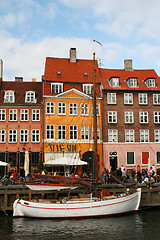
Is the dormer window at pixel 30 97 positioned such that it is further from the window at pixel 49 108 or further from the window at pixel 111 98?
the window at pixel 111 98

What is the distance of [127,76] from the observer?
1703 inches

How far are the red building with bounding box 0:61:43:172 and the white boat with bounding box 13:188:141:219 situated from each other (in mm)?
14016

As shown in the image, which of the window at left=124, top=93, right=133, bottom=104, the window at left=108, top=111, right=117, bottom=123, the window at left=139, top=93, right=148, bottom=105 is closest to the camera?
the window at left=108, top=111, right=117, bottom=123

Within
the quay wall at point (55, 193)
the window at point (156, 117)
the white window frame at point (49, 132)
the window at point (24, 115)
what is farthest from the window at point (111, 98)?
the quay wall at point (55, 193)

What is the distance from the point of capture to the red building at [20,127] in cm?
3738

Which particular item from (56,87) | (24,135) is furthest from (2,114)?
(56,87)

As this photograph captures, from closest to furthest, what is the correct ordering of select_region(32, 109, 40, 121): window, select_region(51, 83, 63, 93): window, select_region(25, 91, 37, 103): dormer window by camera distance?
select_region(51, 83, 63, 93): window
select_region(32, 109, 40, 121): window
select_region(25, 91, 37, 103): dormer window

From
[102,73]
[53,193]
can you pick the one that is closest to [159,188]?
[53,193]

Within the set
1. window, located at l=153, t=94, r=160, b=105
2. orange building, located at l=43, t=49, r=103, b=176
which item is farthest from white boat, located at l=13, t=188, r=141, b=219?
window, located at l=153, t=94, r=160, b=105

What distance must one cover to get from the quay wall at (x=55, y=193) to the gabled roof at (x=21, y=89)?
52.1 feet

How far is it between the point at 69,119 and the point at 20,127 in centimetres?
675

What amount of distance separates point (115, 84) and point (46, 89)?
395 inches

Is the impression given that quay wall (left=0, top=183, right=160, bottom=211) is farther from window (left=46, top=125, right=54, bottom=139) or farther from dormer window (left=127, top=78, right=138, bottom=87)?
dormer window (left=127, top=78, right=138, bottom=87)

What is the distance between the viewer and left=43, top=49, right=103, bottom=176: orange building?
37.1 m
